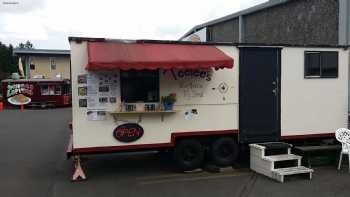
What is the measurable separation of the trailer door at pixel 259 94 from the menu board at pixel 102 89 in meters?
2.80

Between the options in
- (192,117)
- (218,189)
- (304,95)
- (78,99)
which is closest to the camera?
(218,189)

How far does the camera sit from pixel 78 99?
822 cm

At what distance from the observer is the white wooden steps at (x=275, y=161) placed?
8.29m

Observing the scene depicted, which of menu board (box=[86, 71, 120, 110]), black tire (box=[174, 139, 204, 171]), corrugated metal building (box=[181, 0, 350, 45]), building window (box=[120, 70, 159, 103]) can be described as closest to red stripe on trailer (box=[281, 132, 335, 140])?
black tire (box=[174, 139, 204, 171])

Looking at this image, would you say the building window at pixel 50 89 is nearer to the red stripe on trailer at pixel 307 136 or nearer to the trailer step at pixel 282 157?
the red stripe on trailer at pixel 307 136

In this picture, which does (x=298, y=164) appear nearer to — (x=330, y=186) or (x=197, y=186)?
(x=330, y=186)

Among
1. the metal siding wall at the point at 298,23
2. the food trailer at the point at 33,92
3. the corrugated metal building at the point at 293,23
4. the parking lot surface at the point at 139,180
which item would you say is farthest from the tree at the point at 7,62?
the parking lot surface at the point at 139,180

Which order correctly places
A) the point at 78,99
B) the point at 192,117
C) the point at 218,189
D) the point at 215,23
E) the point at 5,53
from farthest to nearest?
the point at 5,53
the point at 215,23
the point at 192,117
the point at 78,99
the point at 218,189

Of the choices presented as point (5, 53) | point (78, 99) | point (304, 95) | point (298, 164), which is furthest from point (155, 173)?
point (5, 53)

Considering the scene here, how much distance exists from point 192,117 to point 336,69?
3.85 metres

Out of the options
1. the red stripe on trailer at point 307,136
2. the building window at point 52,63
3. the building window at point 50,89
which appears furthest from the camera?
the building window at point 52,63

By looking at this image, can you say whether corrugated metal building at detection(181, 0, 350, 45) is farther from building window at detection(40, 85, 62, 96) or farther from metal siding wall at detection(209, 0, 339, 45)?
building window at detection(40, 85, 62, 96)

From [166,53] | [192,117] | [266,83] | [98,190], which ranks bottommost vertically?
[98,190]

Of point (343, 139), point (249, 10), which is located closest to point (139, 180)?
point (343, 139)
